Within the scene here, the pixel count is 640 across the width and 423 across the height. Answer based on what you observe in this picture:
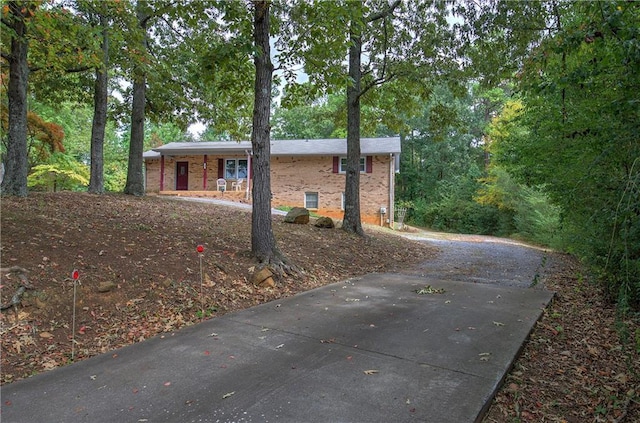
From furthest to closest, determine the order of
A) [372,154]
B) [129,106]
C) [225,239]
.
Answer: [372,154]
[129,106]
[225,239]

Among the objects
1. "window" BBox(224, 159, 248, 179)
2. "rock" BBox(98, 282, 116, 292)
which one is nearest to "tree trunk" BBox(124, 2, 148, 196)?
"window" BBox(224, 159, 248, 179)

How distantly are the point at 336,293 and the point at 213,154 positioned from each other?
681 inches

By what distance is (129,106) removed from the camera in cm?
1484

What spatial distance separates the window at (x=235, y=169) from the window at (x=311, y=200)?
368 cm

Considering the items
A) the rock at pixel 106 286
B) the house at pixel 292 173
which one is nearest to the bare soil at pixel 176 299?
the rock at pixel 106 286

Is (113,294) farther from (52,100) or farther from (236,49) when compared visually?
(52,100)

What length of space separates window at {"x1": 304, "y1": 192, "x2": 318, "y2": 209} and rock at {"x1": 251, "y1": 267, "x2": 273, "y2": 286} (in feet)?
48.7

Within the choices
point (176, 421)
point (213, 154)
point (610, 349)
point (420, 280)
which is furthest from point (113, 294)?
point (213, 154)

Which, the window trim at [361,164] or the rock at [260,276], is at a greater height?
the window trim at [361,164]

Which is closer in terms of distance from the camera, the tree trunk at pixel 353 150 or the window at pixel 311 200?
the tree trunk at pixel 353 150

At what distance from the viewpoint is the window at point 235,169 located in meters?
21.7

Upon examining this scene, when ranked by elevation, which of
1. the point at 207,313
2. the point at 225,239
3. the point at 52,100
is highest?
the point at 52,100

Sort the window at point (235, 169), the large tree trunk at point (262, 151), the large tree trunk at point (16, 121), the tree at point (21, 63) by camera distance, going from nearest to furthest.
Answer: the large tree trunk at point (262, 151), the tree at point (21, 63), the large tree trunk at point (16, 121), the window at point (235, 169)

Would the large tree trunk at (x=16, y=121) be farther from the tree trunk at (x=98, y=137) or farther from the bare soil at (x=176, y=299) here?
the tree trunk at (x=98, y=137)
